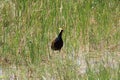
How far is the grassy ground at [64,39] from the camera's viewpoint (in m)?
3.70

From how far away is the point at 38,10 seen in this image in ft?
15.1

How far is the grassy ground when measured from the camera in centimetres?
370

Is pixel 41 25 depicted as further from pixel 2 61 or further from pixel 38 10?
pixel 2 61

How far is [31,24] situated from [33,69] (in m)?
0.83

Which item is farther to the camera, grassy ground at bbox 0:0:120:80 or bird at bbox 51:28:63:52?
bird at bbox 51:28:63:52

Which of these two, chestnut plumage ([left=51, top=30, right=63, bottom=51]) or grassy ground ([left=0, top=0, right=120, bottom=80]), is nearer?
grassy ground ([left=0, top=0, right=120, bottom=80])

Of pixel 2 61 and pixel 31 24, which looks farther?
pixel 31 24

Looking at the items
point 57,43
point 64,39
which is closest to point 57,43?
point 57,43

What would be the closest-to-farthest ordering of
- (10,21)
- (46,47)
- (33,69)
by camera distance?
(33,69), (46,47), (10,21)

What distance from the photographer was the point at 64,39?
4.32 m

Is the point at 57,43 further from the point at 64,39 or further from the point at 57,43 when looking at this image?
the point at 64,39

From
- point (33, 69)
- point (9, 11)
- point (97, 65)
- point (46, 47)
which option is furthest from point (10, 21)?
point (97, 65)

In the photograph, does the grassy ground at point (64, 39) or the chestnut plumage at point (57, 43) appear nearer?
the grassy ground at point (64, 39)

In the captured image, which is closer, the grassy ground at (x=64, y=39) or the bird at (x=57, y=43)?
the grassy ground at (x=64, y=39)
